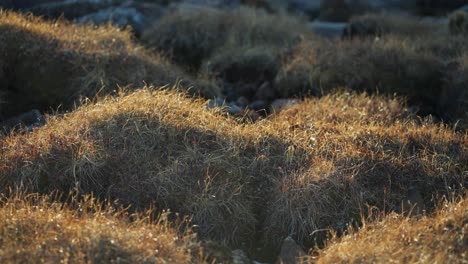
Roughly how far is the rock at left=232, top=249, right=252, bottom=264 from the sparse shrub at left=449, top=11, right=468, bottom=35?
317 inches

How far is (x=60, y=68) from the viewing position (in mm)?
8875

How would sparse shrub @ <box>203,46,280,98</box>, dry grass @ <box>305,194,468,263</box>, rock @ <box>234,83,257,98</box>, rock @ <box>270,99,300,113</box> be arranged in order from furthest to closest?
1. sparse shrub @ <box>203,46,280,98</box>
2. rock @ <box>234,83,257,98</box>
3. rock @ <box>270,99,300,113</box>
4. dry grass @ <box>305,194,468,263</box>

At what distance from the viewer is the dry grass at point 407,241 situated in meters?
4.77

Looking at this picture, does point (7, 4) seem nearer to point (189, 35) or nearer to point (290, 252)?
point (189, 35)

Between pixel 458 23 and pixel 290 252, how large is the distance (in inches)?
333

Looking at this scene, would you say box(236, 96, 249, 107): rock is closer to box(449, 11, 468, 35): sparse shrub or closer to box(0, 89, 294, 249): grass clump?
box(0, 89, 294, 249): grass clump

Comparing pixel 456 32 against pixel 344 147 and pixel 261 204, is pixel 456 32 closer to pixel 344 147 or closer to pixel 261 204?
pixel 344 147

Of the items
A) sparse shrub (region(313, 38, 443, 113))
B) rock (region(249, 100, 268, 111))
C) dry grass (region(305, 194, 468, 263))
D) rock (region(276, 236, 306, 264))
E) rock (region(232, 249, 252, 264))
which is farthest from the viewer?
sparse shrub (region(313, 38, 443, 113))

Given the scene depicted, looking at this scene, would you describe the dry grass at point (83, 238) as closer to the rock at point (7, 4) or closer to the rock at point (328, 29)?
the rock at point (7, 4)

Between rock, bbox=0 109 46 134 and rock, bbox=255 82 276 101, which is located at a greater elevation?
rock, bbox=0 109 46 134

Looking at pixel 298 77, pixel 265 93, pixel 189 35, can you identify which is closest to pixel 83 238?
pixel 265 93

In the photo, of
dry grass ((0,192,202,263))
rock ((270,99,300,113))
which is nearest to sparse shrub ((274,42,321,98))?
rock ((270,99,300,113))

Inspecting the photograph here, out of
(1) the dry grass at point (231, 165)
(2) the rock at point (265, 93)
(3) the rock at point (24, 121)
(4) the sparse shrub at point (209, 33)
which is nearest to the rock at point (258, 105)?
(2) the rock at point (265, 93)

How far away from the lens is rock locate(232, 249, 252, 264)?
5.18 meters
